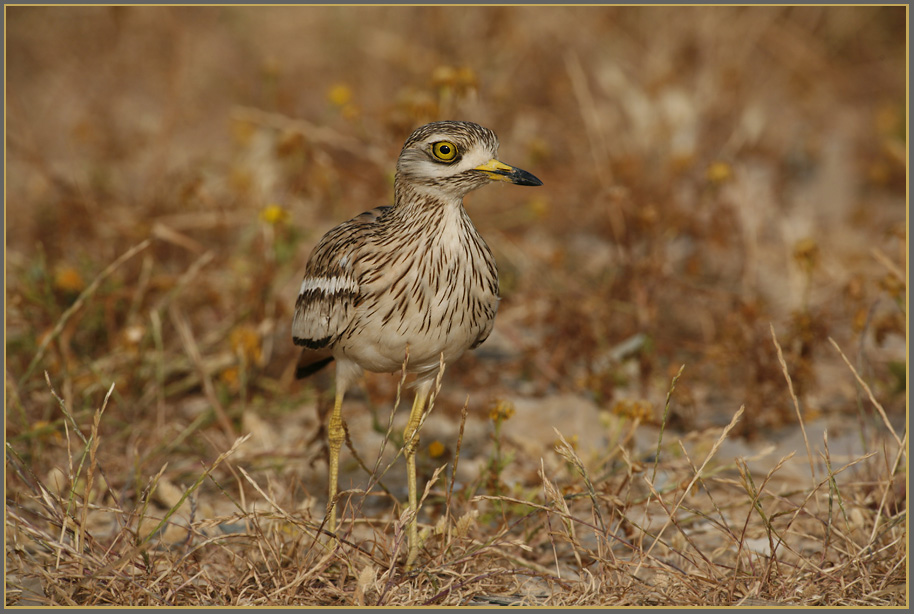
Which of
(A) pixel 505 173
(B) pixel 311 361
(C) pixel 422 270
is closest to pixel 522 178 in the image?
(A) pixel 505 173

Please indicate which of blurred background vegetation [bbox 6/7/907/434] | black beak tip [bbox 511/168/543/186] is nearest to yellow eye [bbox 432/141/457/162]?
black beak tip [bbox 511/168/543/186]

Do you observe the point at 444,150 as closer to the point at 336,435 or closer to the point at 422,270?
the point at 422,270

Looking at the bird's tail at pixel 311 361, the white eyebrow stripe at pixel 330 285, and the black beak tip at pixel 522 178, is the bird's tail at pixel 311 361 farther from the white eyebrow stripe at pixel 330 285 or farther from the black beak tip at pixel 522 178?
the black beak tip at pixel 522 178

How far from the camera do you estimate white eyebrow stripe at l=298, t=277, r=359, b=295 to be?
3168 millimetres

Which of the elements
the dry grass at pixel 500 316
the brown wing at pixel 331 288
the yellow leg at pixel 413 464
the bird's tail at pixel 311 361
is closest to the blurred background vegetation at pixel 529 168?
the dry grass at pixel 500 316

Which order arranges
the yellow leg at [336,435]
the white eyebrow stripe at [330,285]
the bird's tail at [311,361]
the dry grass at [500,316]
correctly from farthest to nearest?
the bird's tail at [311,361] → the yellow leg at [336,435] → the white eyebrow stripe at [330,285] → the dry grass at [500,316]

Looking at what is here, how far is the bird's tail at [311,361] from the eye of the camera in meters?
3.58

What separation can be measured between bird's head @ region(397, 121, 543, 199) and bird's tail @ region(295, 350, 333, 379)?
87cm

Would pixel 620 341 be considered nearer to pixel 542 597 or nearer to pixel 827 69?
Answer: pixel 542 597

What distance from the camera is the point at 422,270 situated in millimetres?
3047

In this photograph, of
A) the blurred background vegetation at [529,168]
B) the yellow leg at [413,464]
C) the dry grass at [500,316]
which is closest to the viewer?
the dry grass at [500,316]

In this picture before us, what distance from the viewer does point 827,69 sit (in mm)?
8070

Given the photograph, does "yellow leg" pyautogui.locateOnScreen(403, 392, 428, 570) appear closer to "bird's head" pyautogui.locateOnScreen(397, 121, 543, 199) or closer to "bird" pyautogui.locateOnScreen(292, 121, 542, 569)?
"bird" pyautogui.locateOnScreen(292, 121, 542, 569)

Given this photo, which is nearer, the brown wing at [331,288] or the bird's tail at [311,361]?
the brown wing at [331,288]
